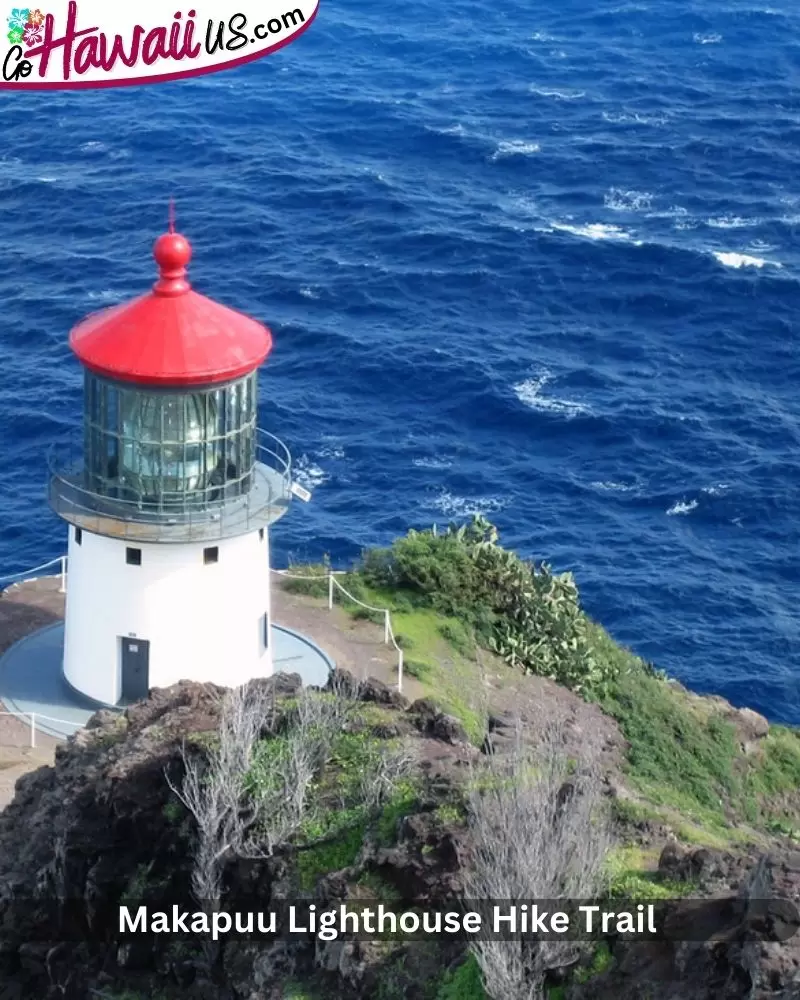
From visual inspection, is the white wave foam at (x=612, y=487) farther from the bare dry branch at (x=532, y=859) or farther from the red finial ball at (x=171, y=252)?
the bare dry branch at (x=532, y=859)

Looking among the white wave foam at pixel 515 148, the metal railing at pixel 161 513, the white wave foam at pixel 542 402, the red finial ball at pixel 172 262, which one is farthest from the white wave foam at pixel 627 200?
the red finial ball at pixel 172 262

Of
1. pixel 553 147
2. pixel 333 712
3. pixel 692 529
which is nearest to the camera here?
pixel 333 712

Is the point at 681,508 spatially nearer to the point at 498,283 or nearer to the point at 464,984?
the point at 498,283

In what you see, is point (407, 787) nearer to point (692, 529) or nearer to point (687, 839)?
point (687, 839)

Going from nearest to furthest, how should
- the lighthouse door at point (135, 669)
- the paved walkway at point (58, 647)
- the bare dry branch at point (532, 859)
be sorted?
the bare dry branch at point (532, 859), the lighthouse door at point (135, 669), the paved walkway at point (58, 647)

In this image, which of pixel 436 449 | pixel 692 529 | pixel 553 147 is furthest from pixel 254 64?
pixel 692 529

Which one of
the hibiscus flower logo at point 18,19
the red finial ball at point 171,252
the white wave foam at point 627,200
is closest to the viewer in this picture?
the red finial ball at point 171,252

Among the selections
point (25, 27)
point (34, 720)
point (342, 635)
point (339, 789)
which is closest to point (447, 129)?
point (25, 27)

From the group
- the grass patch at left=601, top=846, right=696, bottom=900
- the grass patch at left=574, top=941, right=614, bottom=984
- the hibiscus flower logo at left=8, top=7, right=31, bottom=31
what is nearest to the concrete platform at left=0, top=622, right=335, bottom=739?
the grass patch at left=601, top=846, right=696, bottom=900
